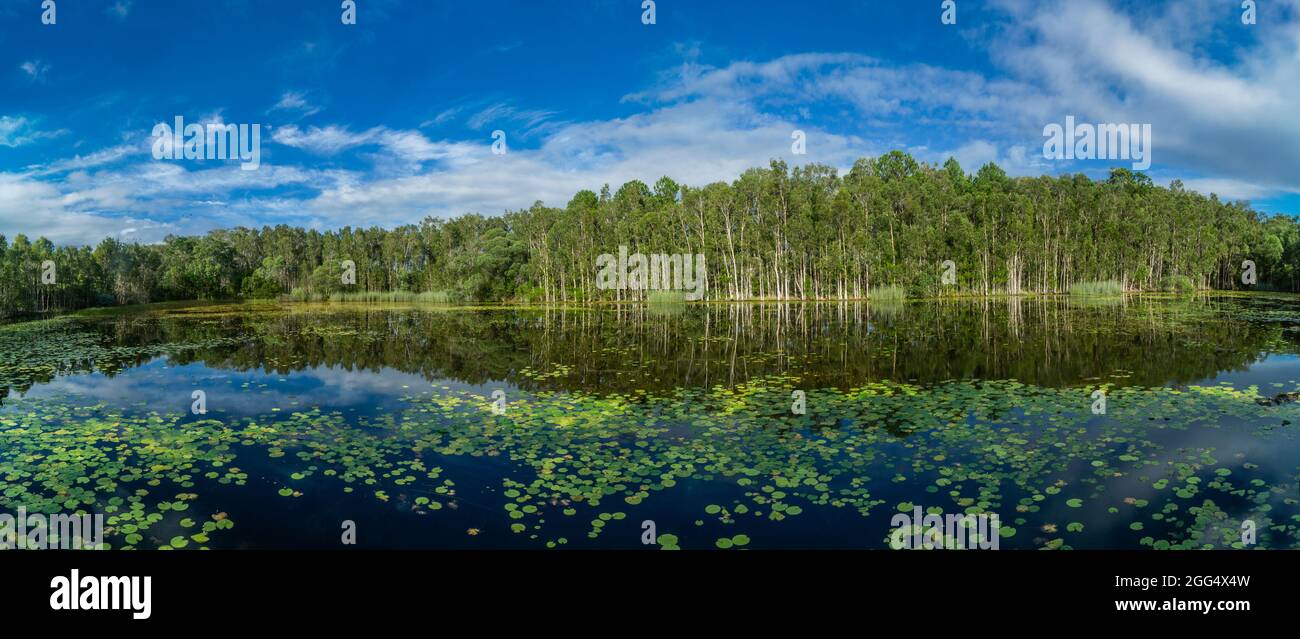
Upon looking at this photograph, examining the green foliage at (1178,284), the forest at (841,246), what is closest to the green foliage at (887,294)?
the forest at (841,246)

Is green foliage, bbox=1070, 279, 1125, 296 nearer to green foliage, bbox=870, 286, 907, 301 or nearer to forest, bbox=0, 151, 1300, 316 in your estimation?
forest, bbox=0, 151, 1300, 316

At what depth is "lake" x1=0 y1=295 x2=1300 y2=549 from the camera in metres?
7.11

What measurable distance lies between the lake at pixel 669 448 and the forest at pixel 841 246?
5272cm

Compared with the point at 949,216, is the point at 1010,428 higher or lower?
lower

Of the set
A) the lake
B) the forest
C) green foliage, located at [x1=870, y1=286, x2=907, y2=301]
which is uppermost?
the forest

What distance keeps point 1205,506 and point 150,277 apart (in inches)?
4210

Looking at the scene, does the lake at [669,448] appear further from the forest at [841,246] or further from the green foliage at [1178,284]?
the green foliage at [1178,284]

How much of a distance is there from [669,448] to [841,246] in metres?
65.3

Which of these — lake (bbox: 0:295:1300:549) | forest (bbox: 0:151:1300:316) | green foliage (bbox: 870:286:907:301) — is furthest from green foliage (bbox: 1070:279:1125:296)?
lake (bbox: 0:295:1300:549)

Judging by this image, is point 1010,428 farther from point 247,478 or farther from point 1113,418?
point 247,478

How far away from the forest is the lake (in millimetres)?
52721

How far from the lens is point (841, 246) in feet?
233
